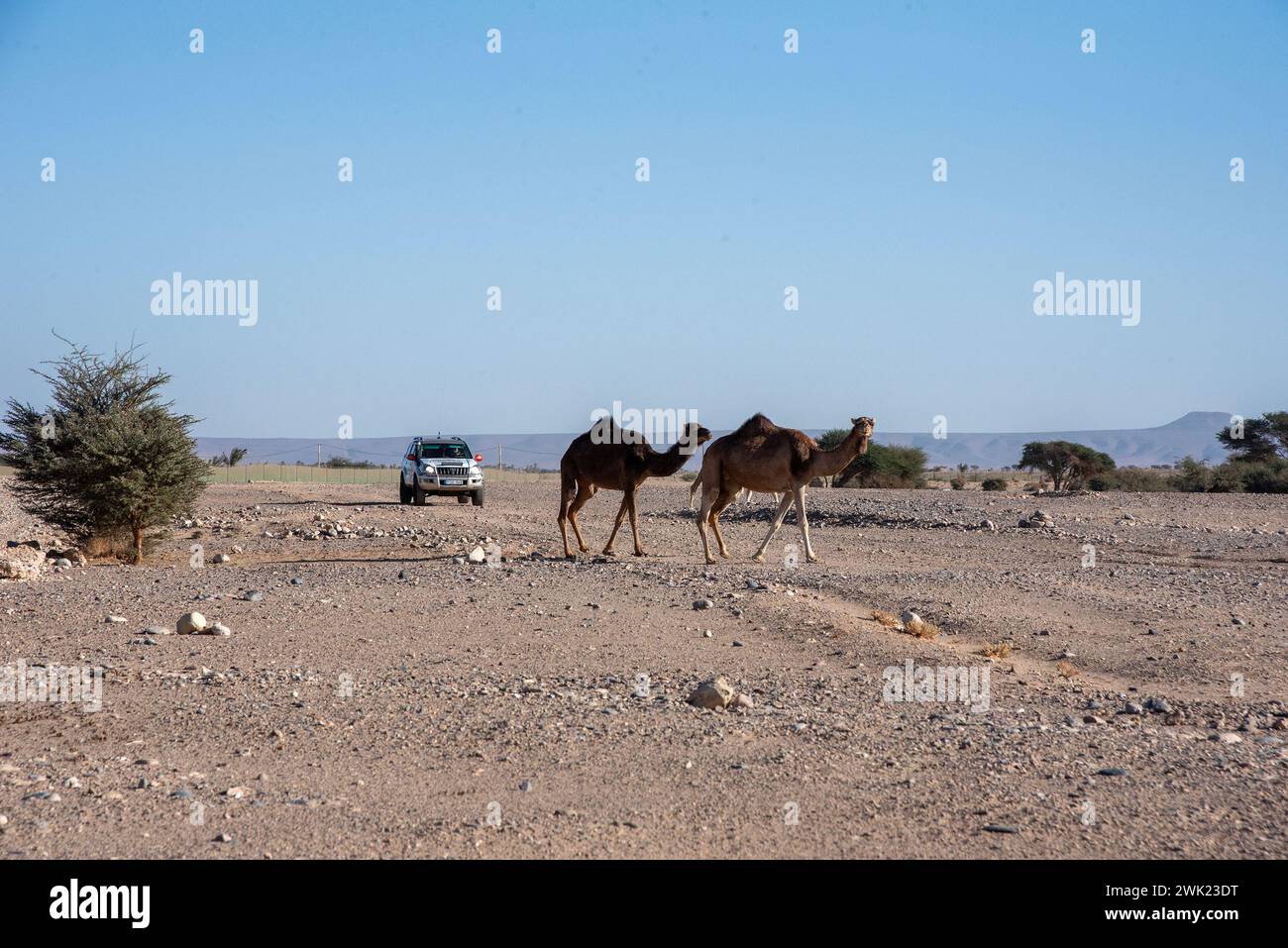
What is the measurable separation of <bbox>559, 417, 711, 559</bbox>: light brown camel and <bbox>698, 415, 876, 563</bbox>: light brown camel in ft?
2.41

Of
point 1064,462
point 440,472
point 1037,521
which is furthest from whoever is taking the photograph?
point 1064,462

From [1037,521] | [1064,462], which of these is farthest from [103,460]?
[1064,462]

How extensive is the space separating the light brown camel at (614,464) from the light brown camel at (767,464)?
2.41ft

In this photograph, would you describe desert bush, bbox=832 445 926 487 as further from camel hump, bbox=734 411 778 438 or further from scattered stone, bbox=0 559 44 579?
scattered stone, bbox=0 559 44 579

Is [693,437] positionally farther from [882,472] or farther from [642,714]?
[882,472]

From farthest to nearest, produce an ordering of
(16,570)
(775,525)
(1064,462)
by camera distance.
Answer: (1064,462), (775,525), (16,570)

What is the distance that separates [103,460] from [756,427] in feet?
35.0

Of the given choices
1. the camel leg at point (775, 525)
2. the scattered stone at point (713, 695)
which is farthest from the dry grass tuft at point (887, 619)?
the camel leg at point (775, 525)

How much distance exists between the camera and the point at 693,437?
59.4 ft

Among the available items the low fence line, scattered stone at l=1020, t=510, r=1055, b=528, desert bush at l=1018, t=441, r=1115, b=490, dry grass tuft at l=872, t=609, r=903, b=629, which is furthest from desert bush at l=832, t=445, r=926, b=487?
dry grass tuft at l=872, t=609, r=903, b=629

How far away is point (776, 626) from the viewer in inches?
480

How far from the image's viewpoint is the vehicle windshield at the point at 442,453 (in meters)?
33.7

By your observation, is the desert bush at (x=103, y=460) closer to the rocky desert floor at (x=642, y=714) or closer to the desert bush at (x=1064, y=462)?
the rocky desert floor at (x=642, y=714)
